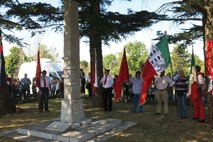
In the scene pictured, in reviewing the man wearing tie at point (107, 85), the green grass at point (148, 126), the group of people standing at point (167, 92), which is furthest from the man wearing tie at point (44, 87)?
the man wearing tie at point (107, 85)

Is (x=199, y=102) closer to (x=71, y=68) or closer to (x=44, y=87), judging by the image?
(x=71, y=68)

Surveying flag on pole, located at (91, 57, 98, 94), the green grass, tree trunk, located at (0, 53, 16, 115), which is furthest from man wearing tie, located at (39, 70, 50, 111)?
flag on pole, located at (91, 57, 98, 94)

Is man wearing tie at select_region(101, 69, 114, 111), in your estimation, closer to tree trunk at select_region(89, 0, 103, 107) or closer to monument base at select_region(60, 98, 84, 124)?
tree trunk at select_region(89, 0, 103, 107)

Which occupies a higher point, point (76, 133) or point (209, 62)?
point (209, 62)

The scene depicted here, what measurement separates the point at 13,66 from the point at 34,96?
123 feet

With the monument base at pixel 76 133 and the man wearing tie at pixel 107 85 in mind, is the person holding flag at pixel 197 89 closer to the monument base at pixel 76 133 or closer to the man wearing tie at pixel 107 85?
the monument base at pixel 76 133

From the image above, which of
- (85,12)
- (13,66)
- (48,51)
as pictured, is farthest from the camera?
(48,51)

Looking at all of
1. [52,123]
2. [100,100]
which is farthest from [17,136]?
[100,100]

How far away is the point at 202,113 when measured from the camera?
12.3m

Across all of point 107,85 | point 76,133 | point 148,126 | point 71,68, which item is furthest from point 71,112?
point 107,85

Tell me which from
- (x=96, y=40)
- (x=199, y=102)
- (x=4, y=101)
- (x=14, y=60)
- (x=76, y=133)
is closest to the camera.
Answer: (x=76, y=133)

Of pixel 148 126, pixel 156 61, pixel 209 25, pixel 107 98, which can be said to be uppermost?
pixel 209 25

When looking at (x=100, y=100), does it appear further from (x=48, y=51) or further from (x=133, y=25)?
(x=48, y=51)

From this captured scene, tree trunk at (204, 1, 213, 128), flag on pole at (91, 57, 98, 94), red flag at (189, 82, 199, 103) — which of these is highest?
tree trunk at (204, 1, 213, 128)
